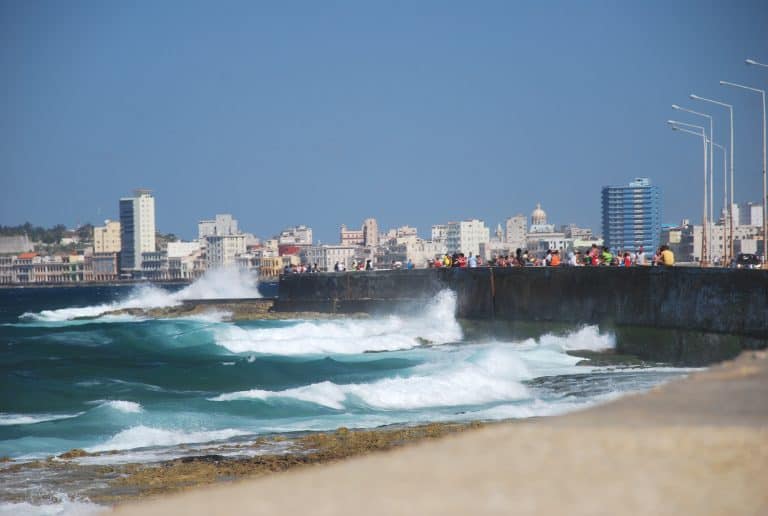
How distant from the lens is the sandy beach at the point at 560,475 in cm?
339

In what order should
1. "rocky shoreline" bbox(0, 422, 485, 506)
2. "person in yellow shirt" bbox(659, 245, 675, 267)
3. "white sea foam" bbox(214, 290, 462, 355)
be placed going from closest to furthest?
"rocky shoreline" bbox(0, 422, 485, 506)
"person in yellow shirt" bbox(659, 245, 675, 267)
"white sea foam" bbox(214, 290, 462, 355)

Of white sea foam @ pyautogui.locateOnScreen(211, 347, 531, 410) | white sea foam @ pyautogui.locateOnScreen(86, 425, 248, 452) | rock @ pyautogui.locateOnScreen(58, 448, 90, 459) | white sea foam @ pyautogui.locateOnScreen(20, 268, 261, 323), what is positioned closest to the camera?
rock @ pyautogui.locateOnScreen(58, 448, 90, 459)

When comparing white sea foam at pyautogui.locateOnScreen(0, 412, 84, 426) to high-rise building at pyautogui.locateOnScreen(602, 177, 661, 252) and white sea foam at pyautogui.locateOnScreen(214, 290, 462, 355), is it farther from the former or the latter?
high-rise building at pyautogui.locateOnScreen(602, 177, 661, 252)

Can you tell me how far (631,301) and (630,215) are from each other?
152m

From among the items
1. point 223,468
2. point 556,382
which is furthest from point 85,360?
point 223,468

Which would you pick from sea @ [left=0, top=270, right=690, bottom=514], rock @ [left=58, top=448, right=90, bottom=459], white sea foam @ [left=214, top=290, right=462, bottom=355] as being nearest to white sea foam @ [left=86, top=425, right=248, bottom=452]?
sea @ [left=0, top=270, right=690, bottom=514]

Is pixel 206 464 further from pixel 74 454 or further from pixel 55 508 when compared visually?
pixel 74 454

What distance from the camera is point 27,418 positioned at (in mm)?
21188

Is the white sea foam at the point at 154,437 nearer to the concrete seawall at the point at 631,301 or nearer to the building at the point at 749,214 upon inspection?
the concrete seawall at the point at 631,301

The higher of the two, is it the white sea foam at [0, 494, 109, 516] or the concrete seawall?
the concrete seawall

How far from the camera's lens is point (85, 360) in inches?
1421

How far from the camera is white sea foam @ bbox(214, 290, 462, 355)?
39.8m

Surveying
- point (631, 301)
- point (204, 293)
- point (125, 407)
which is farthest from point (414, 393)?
point (204, 293)

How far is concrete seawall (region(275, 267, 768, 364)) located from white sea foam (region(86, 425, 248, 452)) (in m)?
11.2
